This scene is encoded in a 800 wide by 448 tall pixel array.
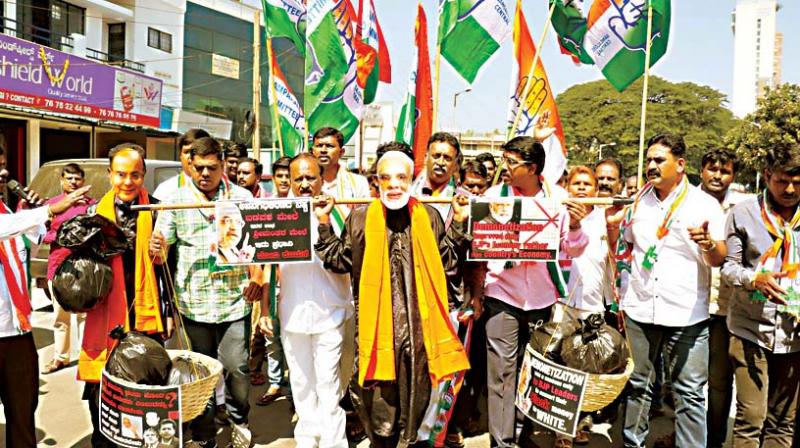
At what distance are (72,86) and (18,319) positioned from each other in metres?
13.9

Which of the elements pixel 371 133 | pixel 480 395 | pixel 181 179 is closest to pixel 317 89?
pixel 181 179

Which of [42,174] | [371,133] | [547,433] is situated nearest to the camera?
[547,433]

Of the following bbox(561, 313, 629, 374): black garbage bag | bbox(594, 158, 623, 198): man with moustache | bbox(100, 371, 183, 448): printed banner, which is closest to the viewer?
bbox(100, 371, 183, 448): printed banner

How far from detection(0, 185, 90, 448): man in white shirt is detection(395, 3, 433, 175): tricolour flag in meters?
3.54

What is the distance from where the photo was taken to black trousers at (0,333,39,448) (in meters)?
3.32

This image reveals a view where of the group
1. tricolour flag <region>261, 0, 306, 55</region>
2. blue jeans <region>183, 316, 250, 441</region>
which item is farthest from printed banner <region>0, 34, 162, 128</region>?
blue jeans <region>183, 316, 250, 441</region>

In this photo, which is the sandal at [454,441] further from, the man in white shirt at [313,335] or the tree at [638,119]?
the tree at [638,119]

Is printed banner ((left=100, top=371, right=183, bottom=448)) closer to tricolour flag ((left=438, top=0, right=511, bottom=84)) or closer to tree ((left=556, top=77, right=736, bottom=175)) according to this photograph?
tricolour flag ((left=438, top=0, right=511, bottom=84))

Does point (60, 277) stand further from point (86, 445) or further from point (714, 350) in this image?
point (714, 350)

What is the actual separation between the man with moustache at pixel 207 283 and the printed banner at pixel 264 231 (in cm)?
22

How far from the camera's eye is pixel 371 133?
3631 centimetres

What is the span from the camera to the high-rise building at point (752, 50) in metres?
94.2

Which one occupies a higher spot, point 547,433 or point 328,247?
point 328,247

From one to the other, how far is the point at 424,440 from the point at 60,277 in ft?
7.33
